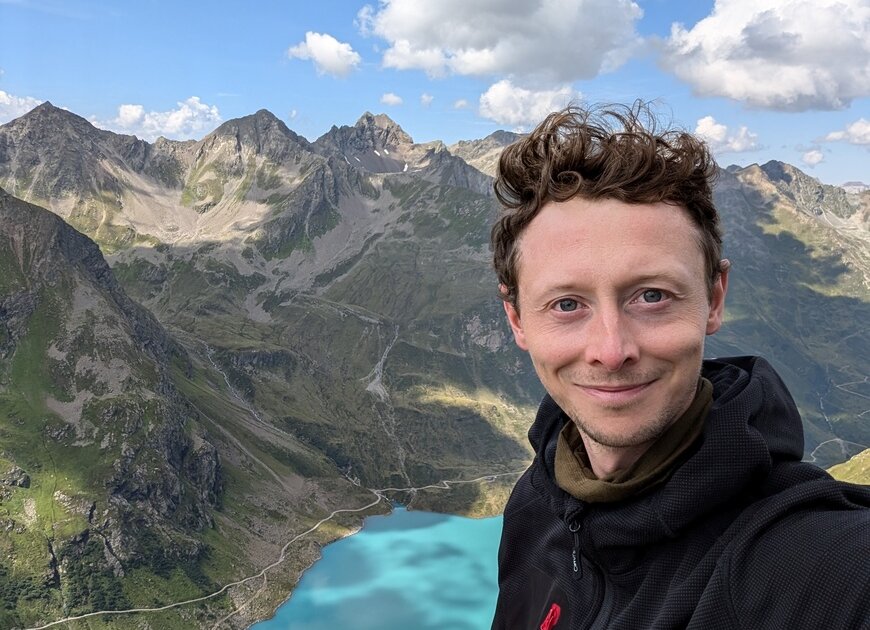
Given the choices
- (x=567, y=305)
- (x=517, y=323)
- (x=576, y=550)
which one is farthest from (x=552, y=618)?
(x=567, y=305)

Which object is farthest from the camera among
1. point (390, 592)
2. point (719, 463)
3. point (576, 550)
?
point (390, 592)

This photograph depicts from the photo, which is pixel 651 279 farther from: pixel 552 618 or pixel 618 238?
pixel 552 618

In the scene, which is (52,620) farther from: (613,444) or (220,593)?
(613,444)

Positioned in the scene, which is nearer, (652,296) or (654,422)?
(654,422)

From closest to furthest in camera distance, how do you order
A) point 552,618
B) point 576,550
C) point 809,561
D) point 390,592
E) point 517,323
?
point 809,561
point 576,550
point 552,618
point 517,323
point 390,592

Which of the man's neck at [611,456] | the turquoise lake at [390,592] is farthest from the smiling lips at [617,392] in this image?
the turquoise lake at [390,592]

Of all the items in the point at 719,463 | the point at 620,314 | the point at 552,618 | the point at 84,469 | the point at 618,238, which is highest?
the point at 618,238

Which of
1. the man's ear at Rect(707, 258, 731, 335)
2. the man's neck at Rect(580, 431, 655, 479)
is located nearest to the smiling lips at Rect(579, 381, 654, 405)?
the man's neck at Rect(580, 431, 655, 479)


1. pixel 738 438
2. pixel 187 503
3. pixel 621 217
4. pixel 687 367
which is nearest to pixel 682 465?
pixel 738 438

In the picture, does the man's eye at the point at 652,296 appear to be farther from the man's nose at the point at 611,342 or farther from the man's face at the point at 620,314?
the man's nose at the point at 611,342
